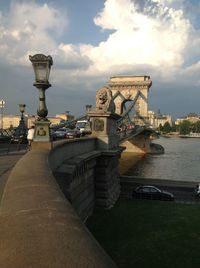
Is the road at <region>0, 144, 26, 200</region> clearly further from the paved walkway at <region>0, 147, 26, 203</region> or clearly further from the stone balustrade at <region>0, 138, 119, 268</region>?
the stone balustrade at <region>0, 138, 119, 268</region>

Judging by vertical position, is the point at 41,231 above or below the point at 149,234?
above

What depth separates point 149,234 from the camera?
1395 centimetres

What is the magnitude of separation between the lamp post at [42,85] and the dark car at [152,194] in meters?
13.6

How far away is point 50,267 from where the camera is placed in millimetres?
1665

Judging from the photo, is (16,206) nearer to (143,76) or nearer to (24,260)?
(24,260)

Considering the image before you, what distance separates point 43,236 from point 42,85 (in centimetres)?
782

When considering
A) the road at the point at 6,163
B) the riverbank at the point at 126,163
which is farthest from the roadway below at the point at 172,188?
the road at the point at 6,163

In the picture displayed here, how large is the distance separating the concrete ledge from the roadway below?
20.1 metres

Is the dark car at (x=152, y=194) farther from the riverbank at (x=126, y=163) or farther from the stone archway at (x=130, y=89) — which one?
the stone archway at (x=130, y=89)

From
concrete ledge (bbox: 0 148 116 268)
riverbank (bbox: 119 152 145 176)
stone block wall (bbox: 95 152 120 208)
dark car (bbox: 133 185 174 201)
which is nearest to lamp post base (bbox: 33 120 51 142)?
concrete ledge (bbox: 0 148 116 268)

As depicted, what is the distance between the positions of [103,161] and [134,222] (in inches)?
131

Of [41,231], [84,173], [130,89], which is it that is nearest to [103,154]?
[84,173]

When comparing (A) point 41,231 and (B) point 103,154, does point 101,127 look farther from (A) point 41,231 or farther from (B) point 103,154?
(A) point 41,231

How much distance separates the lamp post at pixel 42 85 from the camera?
9453 millimetres
